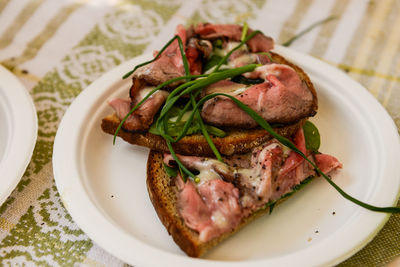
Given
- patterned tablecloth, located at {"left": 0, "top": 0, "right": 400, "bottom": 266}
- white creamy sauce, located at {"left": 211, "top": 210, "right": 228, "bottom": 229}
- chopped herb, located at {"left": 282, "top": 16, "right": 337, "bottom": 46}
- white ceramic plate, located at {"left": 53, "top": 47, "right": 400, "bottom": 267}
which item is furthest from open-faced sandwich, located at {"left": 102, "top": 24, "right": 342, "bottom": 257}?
chopped herb, located at {"left": 282, "top": 16, "right": 337, "bottom": 46}

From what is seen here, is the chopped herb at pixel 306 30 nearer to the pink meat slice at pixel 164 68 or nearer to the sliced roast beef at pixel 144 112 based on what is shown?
the pink meat slice at pixel 164 68

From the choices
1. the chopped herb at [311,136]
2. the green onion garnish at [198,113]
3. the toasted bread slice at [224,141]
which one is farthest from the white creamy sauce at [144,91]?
the chopped herb at [311,136]

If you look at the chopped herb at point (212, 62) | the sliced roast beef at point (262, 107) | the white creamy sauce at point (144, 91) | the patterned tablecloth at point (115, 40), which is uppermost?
the sliced roast beef at point (262, 107)

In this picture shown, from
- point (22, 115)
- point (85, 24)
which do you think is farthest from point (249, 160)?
point (85, 24)

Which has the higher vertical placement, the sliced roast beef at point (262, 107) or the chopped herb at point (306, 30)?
the sliced roast beef at point (262, 107)

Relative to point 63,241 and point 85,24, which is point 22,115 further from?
point 85,24

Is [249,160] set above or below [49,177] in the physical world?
above
